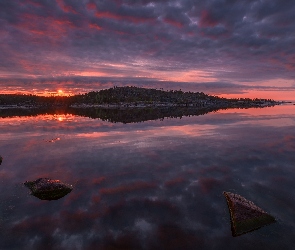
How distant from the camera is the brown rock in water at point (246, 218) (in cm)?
1371

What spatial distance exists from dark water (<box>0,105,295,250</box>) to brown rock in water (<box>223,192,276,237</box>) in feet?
1.16

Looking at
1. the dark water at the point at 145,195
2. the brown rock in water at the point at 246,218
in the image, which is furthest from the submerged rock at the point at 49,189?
the brown rock in water at the point at 246,218

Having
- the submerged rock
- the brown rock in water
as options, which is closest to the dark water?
the brown rock in water

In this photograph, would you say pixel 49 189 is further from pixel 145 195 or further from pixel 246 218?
pixel 246 218

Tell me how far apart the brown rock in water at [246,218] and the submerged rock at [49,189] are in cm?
1229

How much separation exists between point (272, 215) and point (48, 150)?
27521 millimetres

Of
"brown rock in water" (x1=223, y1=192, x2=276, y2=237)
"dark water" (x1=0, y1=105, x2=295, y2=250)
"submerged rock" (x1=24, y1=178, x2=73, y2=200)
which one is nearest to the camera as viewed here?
"dark water" (x1=0, y1=105, x2=295, y2=250)

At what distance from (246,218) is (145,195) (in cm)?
725

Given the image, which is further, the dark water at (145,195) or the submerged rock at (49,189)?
the submerged rock at (49,189)

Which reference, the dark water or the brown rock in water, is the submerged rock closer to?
the dark water

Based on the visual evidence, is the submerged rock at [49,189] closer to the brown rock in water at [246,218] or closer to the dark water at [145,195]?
the dark water at [145,195]

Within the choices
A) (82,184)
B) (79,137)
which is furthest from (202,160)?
(79,137)

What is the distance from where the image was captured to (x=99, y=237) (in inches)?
513

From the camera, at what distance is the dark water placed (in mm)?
12953
